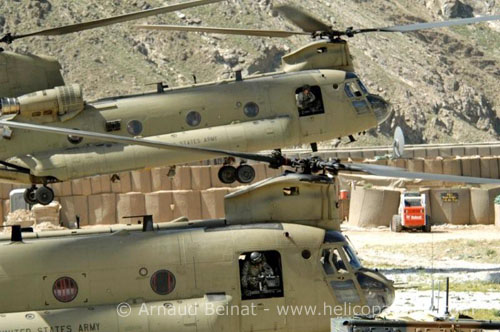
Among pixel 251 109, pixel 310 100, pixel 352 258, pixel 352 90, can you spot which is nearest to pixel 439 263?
pixel 352 90

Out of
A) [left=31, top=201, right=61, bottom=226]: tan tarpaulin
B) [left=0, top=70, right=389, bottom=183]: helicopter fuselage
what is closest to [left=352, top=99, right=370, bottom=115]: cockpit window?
[left=0, top=70, right=389, bottom=183]: helicopter fuselage

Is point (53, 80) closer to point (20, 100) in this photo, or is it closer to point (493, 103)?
point (20, 100)

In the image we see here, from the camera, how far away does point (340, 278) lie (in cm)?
1711

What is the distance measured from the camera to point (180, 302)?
1666 centimetres

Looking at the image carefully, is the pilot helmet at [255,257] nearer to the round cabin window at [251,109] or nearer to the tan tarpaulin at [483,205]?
the round cabin window at [251,109]

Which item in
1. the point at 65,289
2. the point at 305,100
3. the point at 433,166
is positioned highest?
the point at 305,100

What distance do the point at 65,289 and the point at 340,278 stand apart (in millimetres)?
3749

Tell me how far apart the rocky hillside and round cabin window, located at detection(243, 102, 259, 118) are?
128 ft

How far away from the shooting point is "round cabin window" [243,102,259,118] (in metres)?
27.1

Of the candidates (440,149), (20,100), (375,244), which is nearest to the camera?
(20,100)

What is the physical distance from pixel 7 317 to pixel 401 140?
27.6ft

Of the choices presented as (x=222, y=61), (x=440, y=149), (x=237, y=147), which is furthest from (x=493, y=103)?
(x=237, y=147)

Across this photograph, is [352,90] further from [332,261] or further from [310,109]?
[332,261]

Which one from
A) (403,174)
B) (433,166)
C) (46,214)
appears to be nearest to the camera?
(403,174)
